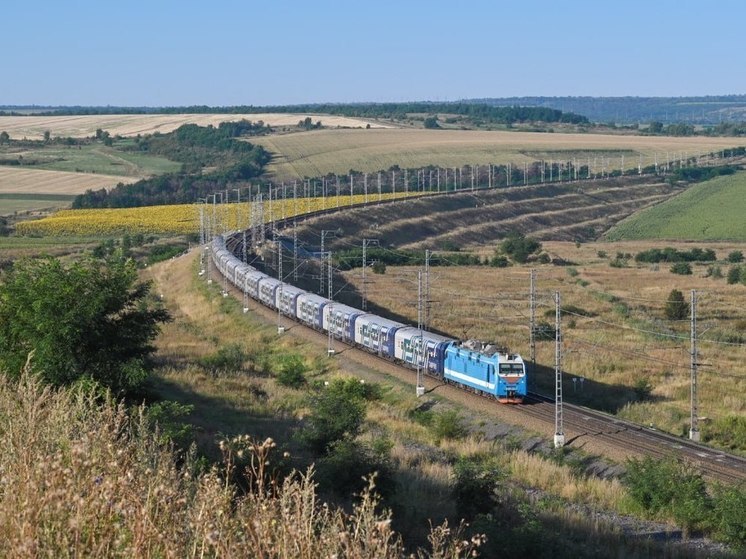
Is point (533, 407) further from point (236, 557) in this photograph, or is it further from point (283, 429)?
point (236, 557)

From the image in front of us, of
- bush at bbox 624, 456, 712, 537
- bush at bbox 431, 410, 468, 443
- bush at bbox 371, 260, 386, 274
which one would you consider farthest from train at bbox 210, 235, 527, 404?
bush at bbox 371, 260, 386, 274

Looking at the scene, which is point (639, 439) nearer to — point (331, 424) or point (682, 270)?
point (331, 424)

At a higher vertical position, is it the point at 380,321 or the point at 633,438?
the point at 380,321

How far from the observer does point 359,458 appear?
2581 cm

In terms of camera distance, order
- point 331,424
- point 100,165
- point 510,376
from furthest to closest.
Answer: point 100,165 → point 510,376 → point 331,424

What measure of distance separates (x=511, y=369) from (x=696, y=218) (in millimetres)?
116018

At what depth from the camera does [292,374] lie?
47969 mm

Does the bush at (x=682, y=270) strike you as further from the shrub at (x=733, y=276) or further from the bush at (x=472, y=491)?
the bush at (x=472, y=491)

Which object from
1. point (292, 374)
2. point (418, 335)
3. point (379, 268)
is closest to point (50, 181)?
point (379, 268)

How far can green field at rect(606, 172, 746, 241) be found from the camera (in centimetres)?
13762

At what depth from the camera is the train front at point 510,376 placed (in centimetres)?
4028

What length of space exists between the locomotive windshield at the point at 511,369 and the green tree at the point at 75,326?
14774mm

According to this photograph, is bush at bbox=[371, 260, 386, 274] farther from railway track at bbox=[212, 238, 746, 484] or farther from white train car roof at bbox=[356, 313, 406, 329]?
railway track at bbox=[212, 238, 746, 484]

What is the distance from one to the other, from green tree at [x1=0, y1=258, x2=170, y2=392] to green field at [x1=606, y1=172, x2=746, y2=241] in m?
113
